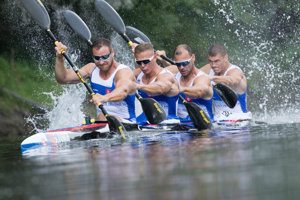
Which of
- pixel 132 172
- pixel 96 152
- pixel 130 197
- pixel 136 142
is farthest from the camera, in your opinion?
pixel 136 142

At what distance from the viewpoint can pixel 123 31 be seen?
10469 mm

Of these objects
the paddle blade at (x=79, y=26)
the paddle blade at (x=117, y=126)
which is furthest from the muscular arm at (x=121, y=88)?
the paddle blade at (x=79, y=26)

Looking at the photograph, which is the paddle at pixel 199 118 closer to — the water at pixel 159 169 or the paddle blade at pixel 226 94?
the paddle blade at pixel 226 94

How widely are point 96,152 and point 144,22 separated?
9968 mm

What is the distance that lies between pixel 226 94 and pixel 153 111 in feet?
4.66

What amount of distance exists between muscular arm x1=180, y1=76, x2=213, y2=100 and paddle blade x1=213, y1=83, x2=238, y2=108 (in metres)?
0.12

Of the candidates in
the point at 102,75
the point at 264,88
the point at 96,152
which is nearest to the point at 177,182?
the point at 96,152

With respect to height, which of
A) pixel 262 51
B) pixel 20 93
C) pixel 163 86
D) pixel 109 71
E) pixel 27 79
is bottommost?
pixel 163 86

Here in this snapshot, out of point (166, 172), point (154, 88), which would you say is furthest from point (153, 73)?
point (166, 172)

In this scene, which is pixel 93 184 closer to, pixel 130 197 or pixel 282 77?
pixel 130 197

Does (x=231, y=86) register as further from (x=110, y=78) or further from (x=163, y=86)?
(x=110, y=78)

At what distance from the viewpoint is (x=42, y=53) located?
569 inches

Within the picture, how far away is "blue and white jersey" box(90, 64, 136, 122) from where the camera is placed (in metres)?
8.07

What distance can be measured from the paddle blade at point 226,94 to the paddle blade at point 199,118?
58cm
